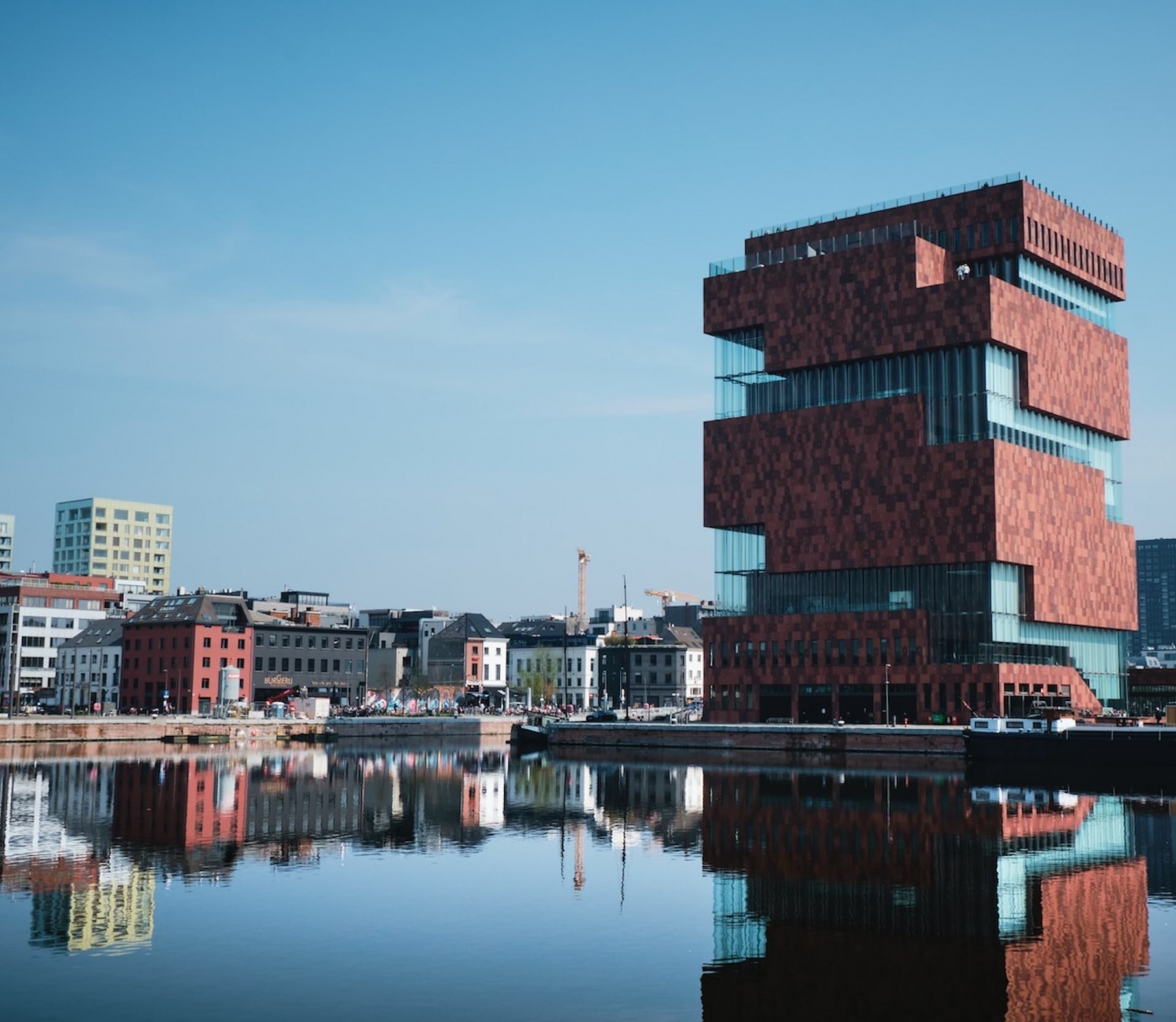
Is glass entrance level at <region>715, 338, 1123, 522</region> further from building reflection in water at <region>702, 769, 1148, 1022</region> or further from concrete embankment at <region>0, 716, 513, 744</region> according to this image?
building reflection in water at <region>702, 769, 1148, 1022</region>

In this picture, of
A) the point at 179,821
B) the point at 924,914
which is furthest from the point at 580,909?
the point at 179,821

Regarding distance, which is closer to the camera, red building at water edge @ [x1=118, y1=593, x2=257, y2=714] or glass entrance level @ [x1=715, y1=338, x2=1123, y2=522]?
glass entrance level @ [x1=715, y1=338, x2=1123, y2=522]

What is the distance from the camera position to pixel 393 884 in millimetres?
52906

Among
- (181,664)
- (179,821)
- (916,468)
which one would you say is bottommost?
(179,821)

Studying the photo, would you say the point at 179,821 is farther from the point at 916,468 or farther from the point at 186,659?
the point at 186,659

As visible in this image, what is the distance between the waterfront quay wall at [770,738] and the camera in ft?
453

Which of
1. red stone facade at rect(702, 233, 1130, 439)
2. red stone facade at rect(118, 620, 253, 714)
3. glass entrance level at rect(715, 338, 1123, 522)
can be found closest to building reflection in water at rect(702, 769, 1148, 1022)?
glass entrance level at rect(715, 338, 1123, 522)

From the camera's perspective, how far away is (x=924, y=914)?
4609cm

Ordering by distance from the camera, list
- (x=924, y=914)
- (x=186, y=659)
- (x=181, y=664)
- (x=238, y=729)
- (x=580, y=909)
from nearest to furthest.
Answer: (x=924, y=914) → (x=580, y=909) → (x=238, y=729) → (x=186, y=659) → (x=181, y=664)

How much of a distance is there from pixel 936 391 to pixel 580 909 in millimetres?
124600

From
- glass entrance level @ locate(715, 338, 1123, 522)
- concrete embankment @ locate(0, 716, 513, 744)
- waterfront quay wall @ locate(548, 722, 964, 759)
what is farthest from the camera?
glass entrance level @ locate(715, 338, 1123, 522)

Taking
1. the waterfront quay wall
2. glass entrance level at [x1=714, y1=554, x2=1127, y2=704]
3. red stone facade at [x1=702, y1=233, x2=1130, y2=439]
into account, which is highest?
red stone facade at [x1=702, y1=233, x2=1130, y2=439]

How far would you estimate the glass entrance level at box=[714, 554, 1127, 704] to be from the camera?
159 m

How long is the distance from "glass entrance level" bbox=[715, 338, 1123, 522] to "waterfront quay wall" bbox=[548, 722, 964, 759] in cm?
3789
